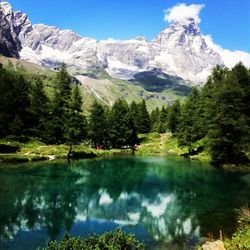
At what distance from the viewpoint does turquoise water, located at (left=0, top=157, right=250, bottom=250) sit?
1209 inches

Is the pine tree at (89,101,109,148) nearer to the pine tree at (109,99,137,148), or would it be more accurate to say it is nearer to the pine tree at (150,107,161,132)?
the pine tree at (109,99,137,148)

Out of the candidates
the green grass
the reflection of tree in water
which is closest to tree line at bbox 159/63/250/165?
the green grass

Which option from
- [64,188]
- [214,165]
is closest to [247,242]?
[64,188]

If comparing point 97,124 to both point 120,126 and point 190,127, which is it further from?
point 190,127

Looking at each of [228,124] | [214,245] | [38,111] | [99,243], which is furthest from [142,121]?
[99,243]

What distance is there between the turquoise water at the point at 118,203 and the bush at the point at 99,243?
6360 millimetres

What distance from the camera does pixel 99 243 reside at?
20812 mm

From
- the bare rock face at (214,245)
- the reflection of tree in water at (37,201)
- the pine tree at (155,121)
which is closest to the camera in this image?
the bare rock face at (214,245)

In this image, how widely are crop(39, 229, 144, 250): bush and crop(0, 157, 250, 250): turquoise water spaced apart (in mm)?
6360

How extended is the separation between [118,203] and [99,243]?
71.6ft

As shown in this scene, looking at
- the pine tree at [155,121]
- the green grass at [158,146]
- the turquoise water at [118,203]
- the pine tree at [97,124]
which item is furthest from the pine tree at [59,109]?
the pine tree at [155,121]

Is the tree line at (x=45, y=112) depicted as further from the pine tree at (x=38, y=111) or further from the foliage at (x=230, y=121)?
the foliage at (x=230, y=121)

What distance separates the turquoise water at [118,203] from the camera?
3070 cm

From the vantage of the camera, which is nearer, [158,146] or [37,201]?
[37,201]
